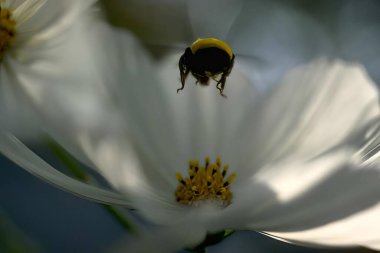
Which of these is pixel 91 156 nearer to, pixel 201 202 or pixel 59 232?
pixel 201 202

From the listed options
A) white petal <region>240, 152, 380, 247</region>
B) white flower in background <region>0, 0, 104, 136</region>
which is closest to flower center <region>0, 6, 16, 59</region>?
white flower in background <region>0, 0, 104, 136</region>

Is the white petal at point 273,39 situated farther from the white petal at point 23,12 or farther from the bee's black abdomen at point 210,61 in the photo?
the white petal at point 23,12

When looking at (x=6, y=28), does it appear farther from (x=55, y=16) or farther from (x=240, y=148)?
(x=240, y=148)

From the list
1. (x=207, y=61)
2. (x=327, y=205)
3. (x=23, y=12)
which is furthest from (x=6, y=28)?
(x=327, y=205)

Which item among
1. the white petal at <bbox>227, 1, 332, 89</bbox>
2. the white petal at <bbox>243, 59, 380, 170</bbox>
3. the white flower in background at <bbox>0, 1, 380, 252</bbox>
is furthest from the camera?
the white petal at <bbox>227, 1, 332, 89</bbox>

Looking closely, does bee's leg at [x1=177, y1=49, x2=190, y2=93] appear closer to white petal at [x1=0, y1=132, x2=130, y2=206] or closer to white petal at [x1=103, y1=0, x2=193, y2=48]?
white petal at [x1=103, y1=0, x2=193, y2=48]

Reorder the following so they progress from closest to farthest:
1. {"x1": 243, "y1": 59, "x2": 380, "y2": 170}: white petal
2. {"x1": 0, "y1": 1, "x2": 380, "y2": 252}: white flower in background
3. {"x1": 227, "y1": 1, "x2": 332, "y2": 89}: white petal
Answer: {"x1": 0, "y1": 1, "x2": 380, "y2": 252}: white flower in background, {"x1": 243, "y1": 59, "x2": 380, "y2": 170}: white petal, {"x1": 227, "y1": 1, "x2": 332, "y2": 89}: white petal
